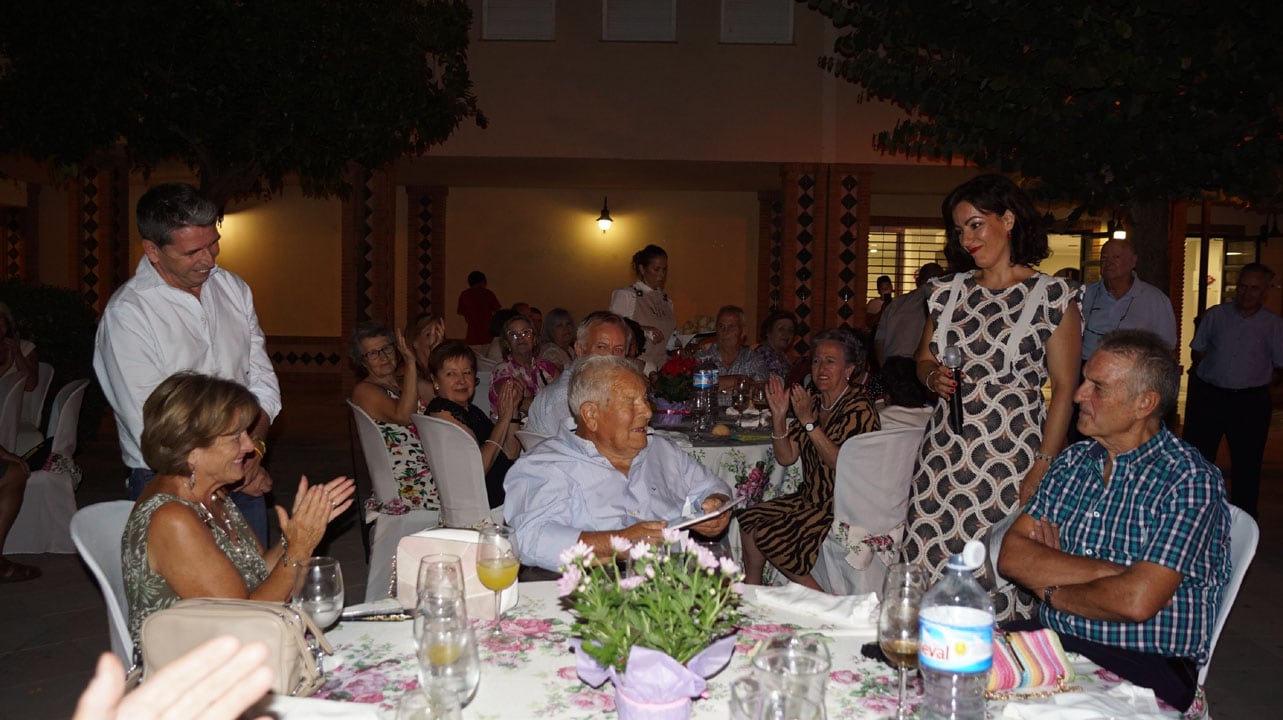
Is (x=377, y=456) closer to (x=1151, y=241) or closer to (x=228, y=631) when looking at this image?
(x=228, y=631)

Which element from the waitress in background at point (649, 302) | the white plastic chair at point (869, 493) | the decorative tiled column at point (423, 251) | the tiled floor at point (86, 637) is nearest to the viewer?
the tiled floor at point (86, 637)

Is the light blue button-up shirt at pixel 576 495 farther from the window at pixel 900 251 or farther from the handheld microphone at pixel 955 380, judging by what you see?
the window at pixel 900 251

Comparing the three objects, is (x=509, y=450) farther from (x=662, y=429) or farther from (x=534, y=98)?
(x=534, y=98)

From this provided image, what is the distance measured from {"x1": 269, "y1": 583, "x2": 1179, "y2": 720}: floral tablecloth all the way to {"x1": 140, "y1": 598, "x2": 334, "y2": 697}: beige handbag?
7 cm

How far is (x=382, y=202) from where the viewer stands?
1323 centimetres

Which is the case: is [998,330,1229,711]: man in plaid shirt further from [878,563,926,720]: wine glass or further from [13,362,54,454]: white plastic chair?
[13,362,54,454]: white plastic chair

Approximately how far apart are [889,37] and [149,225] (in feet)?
20.6

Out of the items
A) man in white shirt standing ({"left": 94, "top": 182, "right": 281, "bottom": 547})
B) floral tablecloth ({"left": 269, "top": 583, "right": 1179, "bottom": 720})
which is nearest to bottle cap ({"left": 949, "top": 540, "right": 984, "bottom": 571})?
floral tablecloth ({"left": 269, "top": 583, "right": 1179, "bottom": 720})

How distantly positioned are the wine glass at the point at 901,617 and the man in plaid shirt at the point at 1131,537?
0.70 m

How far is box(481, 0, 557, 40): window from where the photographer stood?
1273cm

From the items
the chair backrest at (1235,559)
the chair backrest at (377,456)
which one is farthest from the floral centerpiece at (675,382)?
the chair backrest at (1235,559)

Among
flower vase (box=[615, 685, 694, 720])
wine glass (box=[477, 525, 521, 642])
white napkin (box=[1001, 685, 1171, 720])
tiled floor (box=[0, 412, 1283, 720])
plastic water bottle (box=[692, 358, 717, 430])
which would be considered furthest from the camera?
plastic water bottle (box=[692, 358, 717, 430])

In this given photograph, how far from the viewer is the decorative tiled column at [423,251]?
15.7 metres

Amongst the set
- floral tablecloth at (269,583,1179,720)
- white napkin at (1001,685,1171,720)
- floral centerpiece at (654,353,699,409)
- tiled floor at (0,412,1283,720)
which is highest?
floral centerpiece at (654,353,699,409)
